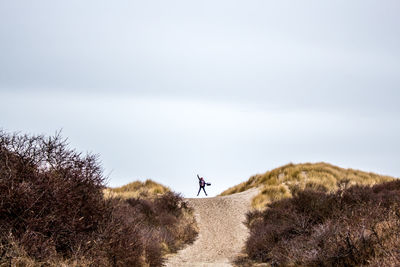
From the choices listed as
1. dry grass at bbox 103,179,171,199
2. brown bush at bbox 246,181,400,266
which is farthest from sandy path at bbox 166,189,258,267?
dry grass at bbox 103,179,171,199

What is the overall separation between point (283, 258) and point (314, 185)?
53.6 ft

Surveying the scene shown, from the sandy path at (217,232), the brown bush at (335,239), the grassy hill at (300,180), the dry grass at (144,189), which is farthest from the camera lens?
the grassy hill at (300,180)

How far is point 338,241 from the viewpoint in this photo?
340 inches

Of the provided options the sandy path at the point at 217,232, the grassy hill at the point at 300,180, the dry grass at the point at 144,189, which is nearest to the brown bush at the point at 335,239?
the sandy path at the point at 217,232

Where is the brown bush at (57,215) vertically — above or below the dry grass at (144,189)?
below

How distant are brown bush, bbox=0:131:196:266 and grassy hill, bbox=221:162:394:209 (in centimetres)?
1453

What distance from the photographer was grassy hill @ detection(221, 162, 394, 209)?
957 inches

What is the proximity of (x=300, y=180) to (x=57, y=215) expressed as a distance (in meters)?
23.1

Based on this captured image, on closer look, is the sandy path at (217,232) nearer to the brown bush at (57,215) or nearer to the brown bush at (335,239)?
the brown bush at (335,239)

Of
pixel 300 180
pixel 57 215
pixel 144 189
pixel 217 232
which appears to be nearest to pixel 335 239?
pixel 57 215

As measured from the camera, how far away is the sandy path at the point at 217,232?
1334 centimetres

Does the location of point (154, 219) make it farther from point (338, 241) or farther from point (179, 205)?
point (338, 241)

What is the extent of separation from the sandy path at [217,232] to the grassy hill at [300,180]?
1509 mm

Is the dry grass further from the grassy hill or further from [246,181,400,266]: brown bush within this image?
[246,181,400,266]: brown bush
